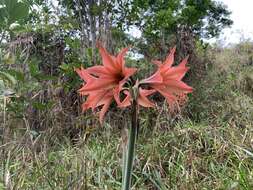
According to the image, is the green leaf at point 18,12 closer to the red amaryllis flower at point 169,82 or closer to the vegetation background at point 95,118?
the vegetation background at point 95,118

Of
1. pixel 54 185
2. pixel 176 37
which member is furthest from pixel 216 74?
pixel 54 185

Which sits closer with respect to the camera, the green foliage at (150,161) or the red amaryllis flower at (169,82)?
the red amaryllis flower at (169,82)

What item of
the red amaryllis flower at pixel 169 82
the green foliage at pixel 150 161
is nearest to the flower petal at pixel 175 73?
the red amaryllis flower at pixel 169 82

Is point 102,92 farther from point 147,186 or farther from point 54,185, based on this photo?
point 147,186

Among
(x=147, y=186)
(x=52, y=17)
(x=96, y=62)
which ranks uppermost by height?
(x=52, y=17)

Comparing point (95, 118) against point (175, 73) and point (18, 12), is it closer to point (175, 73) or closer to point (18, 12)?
point (18, 12)

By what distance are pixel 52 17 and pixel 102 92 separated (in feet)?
17.9

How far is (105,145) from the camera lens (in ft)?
13.5

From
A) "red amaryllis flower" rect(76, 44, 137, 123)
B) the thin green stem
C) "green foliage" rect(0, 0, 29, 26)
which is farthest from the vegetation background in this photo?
the thin green stem

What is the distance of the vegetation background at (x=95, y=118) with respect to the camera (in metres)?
3.14

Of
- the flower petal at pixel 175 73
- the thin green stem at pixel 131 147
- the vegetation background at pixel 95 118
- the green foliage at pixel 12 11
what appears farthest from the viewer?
the vegetation background at pixel 95 118

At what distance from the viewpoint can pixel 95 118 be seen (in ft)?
14.4

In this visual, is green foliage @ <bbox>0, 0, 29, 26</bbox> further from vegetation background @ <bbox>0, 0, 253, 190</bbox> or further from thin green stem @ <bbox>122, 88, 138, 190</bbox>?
thin green stem @ <bbox>122, 88, 138, 190</bbox>

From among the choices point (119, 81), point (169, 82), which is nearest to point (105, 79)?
point (119, 81)
